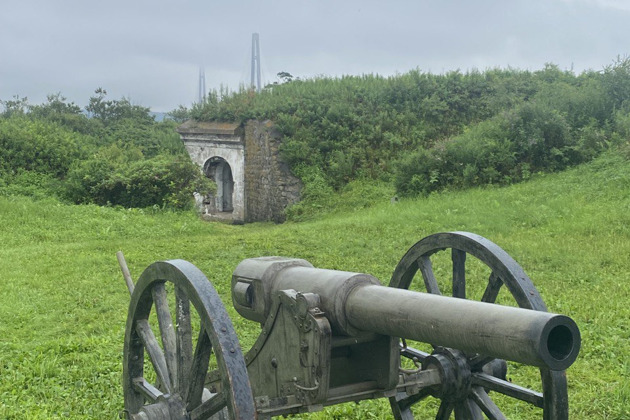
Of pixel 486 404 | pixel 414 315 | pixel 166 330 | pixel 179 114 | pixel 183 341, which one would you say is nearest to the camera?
pixel 414 315

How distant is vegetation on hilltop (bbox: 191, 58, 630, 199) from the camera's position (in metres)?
15.0

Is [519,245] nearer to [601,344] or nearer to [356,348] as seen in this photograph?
[601,344]

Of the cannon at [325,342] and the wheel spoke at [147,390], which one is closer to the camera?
the cannon at [325,342]

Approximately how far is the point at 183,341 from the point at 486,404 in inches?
63.5

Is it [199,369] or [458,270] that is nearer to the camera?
[199,369]

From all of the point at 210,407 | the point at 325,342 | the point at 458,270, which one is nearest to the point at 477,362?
the point at 458,270

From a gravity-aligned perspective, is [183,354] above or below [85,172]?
below

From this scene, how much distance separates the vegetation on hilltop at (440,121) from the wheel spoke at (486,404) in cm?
1123

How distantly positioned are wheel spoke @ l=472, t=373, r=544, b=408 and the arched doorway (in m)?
16.5

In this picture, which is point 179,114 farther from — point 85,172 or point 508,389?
point 508,389

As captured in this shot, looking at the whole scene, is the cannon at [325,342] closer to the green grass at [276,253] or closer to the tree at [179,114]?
the green grass at [276,253]

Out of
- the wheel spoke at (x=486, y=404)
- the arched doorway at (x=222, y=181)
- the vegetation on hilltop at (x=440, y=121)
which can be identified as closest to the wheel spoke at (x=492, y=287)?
the wheel spoke at (x=486, y=404)

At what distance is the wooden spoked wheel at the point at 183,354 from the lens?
117 inches

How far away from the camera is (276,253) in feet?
35.0
